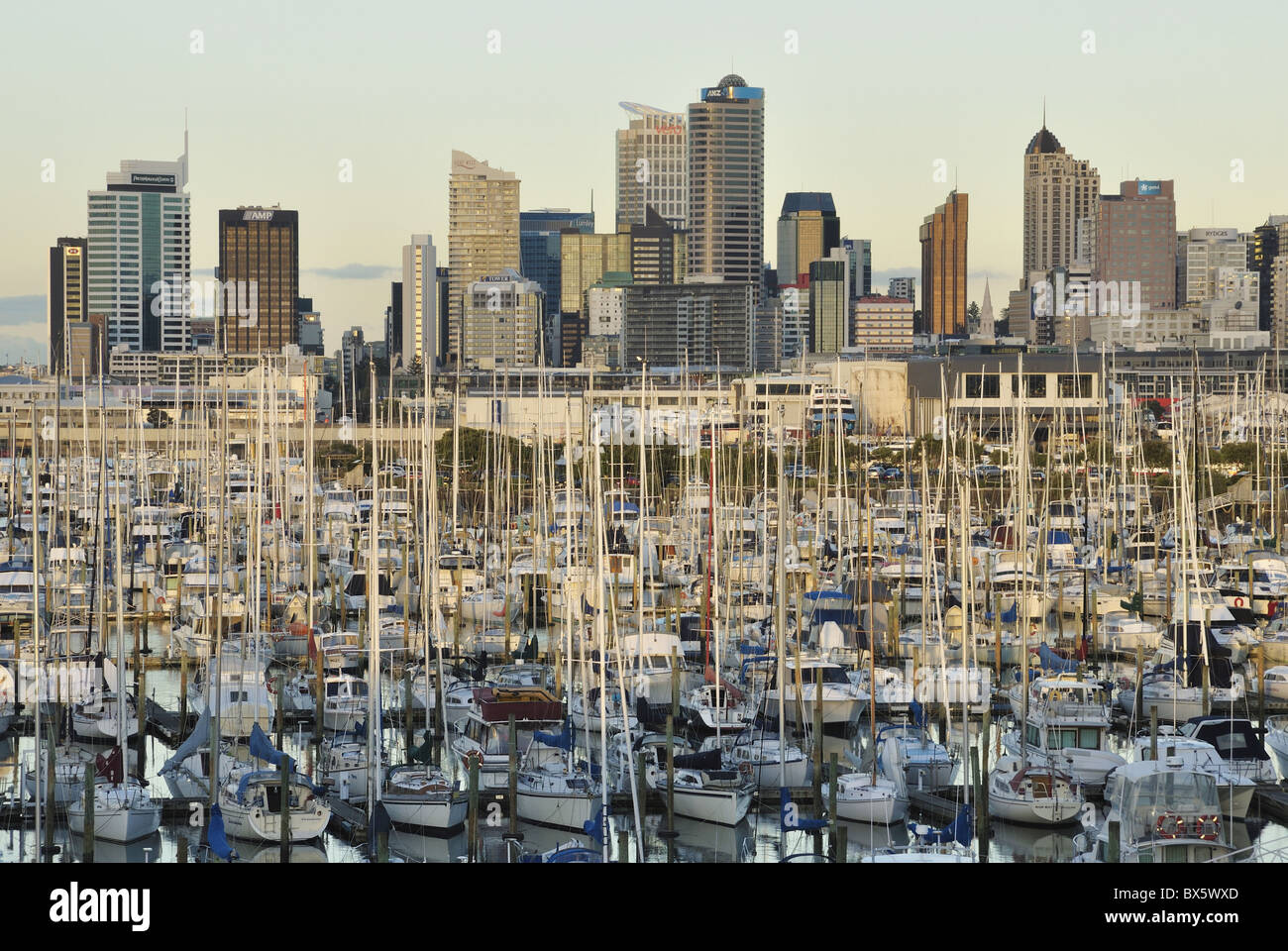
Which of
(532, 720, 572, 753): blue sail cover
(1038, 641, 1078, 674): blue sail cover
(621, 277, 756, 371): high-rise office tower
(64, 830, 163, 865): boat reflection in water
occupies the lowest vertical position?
(64, 830, 163, 865): boat reflection in water

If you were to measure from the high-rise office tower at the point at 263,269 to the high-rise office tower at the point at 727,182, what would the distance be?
51.2 m

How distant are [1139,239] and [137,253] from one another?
317 feet

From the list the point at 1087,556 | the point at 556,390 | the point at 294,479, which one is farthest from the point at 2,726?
the point at 556,390

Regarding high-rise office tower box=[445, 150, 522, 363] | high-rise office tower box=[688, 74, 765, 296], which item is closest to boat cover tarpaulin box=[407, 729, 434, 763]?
high-rise office tower box=[445, 150, 522, 363]

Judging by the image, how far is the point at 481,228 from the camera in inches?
6964

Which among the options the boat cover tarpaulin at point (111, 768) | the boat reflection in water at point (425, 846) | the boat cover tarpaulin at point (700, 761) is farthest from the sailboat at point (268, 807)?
the boat cover tarpaulin at point (700, 761)

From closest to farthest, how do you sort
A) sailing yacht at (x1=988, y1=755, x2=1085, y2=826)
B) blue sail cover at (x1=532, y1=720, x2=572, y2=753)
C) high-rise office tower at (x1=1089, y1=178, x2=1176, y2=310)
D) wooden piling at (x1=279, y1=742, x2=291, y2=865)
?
wooden piling at (x1=279, y1=742, x2=291, y2=865), sailing yacht at (x1=988, y1=755, x2=1085, y2=826), blue sail cover at (x1=532, y1=720, x2=572, y2=753), high-rise office tower at (x1=1089, y1=178, x2=1176, y2=310)

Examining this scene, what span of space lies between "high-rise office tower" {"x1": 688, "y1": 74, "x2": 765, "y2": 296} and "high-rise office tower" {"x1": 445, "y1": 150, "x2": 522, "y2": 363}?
68.5 feet

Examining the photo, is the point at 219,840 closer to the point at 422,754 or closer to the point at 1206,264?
the point at 422,754

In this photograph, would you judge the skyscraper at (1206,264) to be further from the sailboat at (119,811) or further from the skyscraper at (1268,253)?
the sailboat at (119,811)

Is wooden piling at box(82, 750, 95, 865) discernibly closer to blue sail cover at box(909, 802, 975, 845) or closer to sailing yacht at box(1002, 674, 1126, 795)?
blue sail cover at box(909, 802, 975, 845)

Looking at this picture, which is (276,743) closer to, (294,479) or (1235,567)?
(1235,567)

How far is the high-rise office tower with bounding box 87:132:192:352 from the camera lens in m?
154
